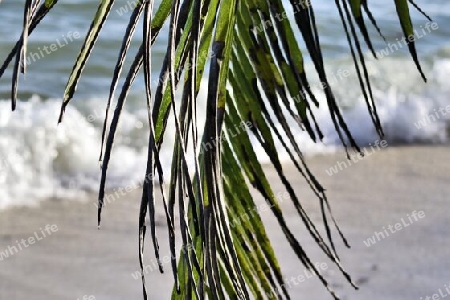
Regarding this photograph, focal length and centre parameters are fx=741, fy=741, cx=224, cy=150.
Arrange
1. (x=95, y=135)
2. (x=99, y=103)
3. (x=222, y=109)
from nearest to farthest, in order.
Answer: (x=222, y=109), (x=95, y=135), (x=99, y=103)

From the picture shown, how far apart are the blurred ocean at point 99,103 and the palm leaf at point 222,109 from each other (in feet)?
14.2

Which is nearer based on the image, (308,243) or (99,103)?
(308,243)

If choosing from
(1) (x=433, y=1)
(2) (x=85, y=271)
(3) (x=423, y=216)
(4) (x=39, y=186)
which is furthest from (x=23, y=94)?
(1) (x=433, y=1)

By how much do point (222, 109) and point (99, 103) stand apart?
5932 millimetres

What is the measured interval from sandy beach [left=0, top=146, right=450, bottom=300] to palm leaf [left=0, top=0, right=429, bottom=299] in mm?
2889

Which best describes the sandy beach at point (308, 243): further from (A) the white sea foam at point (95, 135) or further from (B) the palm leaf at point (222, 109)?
(B) the palm leaf at point (222, 109)

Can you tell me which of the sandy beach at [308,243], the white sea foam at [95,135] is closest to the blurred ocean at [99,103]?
the white sea foam at [95,135]

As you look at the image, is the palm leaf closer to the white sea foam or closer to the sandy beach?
the sandy beach

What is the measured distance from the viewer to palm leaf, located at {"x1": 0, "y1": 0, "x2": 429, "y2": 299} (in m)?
0.48

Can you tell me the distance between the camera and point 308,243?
4176 mm

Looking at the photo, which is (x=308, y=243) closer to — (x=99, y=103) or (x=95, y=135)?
(x=95, y=135)

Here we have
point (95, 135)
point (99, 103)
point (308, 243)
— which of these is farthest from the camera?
point (99, 103)

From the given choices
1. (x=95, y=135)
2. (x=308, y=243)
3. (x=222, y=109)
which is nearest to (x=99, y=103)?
(x=95, y=135)

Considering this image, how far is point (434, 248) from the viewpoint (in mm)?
4156
